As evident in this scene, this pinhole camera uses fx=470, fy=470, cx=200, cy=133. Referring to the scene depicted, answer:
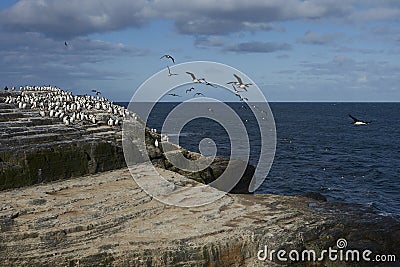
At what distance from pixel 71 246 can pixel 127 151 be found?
1299 cm

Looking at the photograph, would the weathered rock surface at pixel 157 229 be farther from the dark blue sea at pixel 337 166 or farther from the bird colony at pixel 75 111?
the dark blue sea at pixel 337 166

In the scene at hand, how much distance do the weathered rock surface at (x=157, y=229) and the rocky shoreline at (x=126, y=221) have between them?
4 cm

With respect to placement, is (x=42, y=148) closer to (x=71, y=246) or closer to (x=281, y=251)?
(x=71, y=246)

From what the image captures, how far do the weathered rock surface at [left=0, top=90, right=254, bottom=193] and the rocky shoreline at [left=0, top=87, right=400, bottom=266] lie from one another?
0.06 metres

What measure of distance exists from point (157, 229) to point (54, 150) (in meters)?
9.47

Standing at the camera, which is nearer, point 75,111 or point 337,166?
point 75,111

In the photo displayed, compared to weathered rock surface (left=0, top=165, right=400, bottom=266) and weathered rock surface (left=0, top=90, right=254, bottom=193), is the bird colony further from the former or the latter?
weathered rock surface (left=0, top=165, right=400, bottom=266)

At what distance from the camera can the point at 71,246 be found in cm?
1620

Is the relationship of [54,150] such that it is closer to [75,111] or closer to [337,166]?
[75,111]

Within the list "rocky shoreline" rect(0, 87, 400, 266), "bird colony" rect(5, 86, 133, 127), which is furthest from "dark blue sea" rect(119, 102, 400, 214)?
"rocky shoreline" rect(0, 87, 400, 266)

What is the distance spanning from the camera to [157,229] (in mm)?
17953

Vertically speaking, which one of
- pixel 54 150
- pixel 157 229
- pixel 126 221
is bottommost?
pixel 157 229

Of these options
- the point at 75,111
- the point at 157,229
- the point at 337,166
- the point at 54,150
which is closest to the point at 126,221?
Result: the point at 157,229

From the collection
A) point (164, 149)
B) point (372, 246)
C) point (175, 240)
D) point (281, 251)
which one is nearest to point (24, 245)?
point (175, 240)
